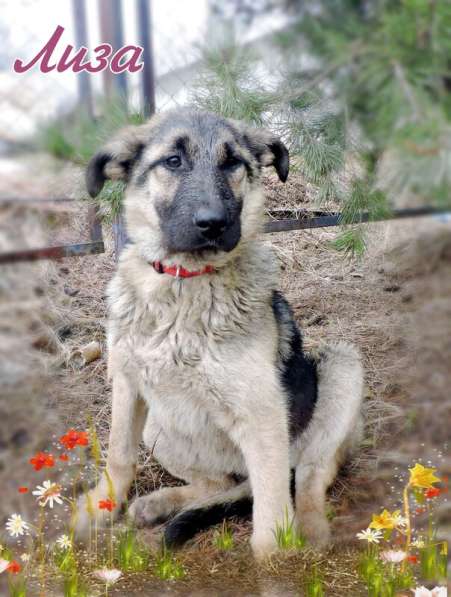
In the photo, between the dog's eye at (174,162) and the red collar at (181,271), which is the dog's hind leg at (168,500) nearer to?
the red collar at (181,271)

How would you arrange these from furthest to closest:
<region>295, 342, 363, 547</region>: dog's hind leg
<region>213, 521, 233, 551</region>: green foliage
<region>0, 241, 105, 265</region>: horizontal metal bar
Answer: <region>0, 241, 105, 265</region>: horizontal metal bar → <region>295, 342, 363, 547</region>: dog's hind leg → <region>213, 521, 233, 551</region>: green foliage

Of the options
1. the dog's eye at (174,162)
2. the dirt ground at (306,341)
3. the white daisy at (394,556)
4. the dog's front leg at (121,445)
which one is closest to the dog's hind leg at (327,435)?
the dirt ground at (306,341)

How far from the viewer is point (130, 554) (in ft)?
8.54

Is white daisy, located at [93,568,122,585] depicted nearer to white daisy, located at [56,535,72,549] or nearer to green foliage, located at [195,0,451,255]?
white daisy, located at [56,535,72,549]

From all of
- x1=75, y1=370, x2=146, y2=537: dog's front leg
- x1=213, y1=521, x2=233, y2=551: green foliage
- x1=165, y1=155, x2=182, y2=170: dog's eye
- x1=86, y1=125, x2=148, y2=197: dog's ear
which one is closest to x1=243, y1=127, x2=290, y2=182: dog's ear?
x1=165, y1=155, x2=182, y2=170: dog's eye

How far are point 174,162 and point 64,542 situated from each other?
6.02 ft

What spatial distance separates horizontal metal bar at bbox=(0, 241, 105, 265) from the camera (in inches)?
134

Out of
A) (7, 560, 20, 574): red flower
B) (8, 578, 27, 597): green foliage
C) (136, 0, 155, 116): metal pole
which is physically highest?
(136, 0, 155, 116): metal pole

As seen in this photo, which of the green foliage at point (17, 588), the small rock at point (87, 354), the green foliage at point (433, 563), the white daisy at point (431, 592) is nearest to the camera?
the white daisy at point (431, 592)

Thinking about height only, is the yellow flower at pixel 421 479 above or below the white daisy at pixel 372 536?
above

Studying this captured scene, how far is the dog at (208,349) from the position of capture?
285cm

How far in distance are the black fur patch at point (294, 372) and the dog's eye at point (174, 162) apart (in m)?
0.91

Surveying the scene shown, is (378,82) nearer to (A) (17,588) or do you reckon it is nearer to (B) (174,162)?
(B) (174,162)

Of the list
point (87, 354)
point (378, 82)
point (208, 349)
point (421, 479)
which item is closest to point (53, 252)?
point (87, 354)
